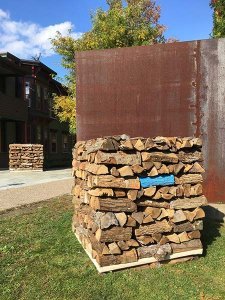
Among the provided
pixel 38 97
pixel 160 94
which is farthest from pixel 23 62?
pixel 160 94

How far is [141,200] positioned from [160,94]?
2919 millimetres

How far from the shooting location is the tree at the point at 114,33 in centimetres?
1828

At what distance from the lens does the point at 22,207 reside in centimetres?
895

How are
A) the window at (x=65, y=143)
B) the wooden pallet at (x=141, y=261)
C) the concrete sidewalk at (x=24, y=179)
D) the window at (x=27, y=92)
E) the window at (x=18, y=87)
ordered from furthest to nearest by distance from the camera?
the window at (x=65, y=143), the window at (x=27, y=92), the window at (x=18, y=87), the concrete sidewalk at (x=24, y=179), the wooden pallet at (x=141, y=261)

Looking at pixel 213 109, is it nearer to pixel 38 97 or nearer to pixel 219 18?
pixel 219 18

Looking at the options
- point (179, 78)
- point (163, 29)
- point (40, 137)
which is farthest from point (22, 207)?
point (40, 137)

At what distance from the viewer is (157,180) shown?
193 inches

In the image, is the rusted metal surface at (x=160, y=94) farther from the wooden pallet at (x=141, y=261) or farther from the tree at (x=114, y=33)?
the tree at (x=114, y=33)

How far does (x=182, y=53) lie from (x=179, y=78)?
43cm

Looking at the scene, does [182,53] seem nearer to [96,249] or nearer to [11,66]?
[96,249]

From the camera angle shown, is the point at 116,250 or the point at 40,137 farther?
the point at 40,137

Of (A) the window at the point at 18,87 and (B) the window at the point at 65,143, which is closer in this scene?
(A) the window at the point at 18,87

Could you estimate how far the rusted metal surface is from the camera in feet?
23.1

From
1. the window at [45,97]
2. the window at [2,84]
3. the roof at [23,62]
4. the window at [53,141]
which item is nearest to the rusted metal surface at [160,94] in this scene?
the window at [2,84]
